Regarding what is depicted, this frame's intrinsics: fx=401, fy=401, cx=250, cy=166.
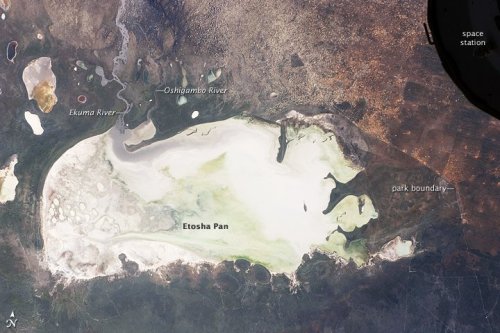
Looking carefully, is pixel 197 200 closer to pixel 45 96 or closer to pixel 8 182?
pixel 45 96

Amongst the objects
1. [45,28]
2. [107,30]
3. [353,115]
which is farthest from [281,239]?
[45,28]

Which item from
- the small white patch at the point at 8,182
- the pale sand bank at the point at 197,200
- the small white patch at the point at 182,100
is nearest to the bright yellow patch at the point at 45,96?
the pale sand bank at the point at 197,200

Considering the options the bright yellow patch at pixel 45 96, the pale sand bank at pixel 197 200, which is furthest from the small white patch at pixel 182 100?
the bright yellow patch at pixel 45 96

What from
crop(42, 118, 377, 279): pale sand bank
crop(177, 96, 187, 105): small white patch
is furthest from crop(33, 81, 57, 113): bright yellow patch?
crop(177, 96, 187, 105): small white patch

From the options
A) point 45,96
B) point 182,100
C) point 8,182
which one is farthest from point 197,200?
point 8,182

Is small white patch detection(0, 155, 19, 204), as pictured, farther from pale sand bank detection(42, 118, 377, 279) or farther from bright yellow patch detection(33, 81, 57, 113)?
bright yellow patch detection(33, 81, 57, 113)

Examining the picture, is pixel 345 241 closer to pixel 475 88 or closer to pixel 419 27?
pixel 475 88

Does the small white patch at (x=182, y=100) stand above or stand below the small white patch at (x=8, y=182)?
above

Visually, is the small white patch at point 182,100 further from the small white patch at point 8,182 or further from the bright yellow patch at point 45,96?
the small white patch at point 8,182

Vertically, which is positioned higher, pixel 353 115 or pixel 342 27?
pixel 342 27

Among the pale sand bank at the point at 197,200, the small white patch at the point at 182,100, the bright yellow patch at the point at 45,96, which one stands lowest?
the pale sand bank at the point at 197,200

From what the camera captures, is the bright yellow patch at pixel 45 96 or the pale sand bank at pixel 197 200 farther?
the bright yellow patch at pixel 45 96
